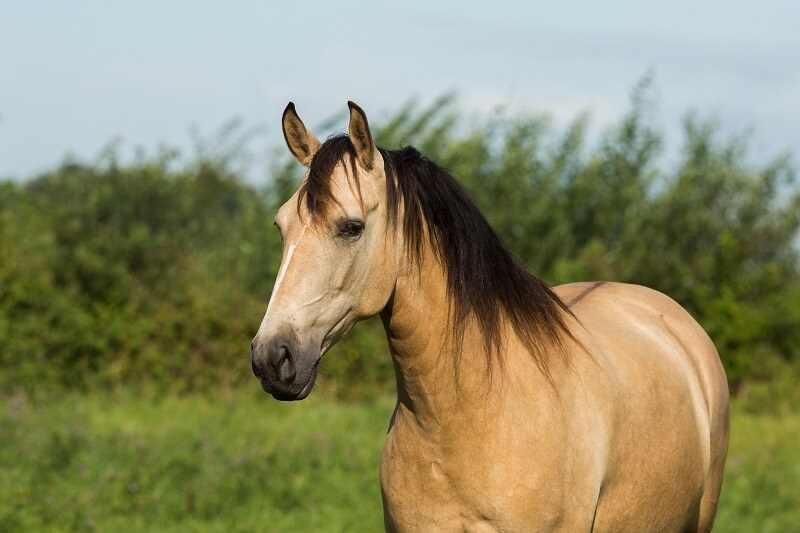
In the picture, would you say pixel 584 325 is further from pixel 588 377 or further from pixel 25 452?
pixel 25 452

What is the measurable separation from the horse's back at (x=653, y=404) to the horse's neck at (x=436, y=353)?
433mm

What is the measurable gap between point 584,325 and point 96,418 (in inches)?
261

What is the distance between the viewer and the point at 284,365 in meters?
3.07

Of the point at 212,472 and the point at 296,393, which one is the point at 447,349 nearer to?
the point at 296,393

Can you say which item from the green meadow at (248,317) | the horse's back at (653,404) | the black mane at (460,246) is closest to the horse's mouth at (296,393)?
the black mane at (460,246)

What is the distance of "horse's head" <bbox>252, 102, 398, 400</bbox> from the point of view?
309 centimetres

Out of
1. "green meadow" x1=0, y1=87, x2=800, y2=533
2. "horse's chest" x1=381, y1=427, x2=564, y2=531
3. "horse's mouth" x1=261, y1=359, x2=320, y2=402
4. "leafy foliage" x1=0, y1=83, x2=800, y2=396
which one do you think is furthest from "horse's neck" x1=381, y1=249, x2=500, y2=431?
"leafy foliage" x1=0, y1=83, x2=800, y2=396

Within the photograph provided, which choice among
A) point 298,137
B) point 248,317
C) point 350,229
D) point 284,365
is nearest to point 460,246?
point 350,229

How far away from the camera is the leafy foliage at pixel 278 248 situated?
11.8 m

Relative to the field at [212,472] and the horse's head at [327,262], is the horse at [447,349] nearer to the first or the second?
the horse's head at [327,262]

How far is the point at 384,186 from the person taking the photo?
134 inches

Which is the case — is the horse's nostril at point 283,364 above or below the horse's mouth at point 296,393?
above

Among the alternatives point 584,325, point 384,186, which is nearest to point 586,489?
point 584,325

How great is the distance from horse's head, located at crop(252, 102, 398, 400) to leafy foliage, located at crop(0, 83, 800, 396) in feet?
26.7
